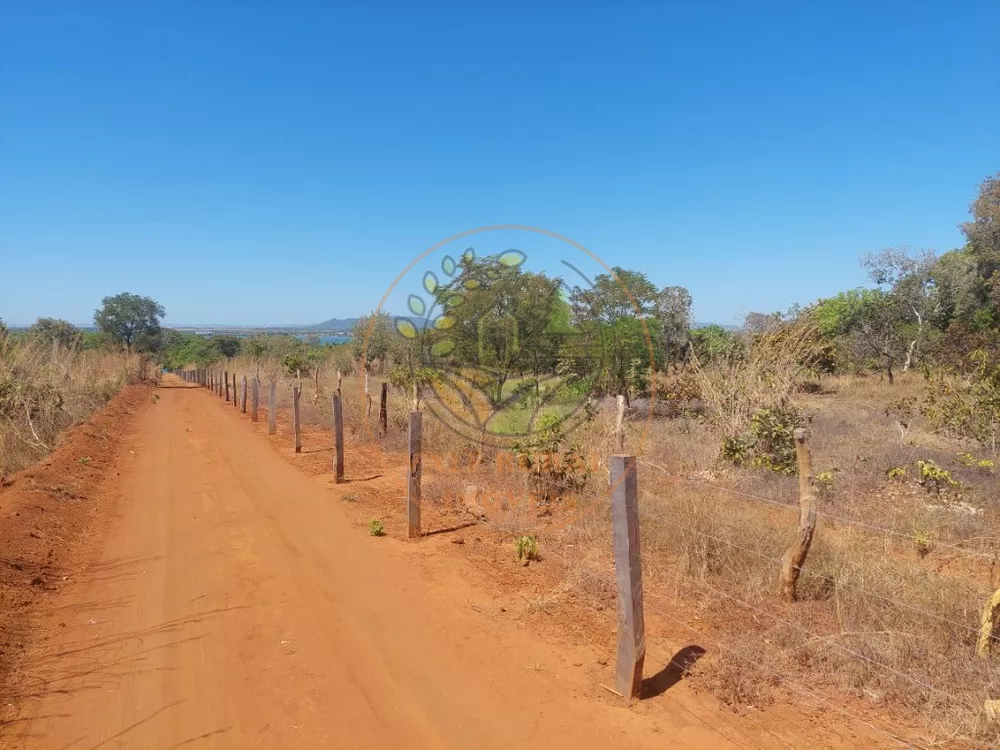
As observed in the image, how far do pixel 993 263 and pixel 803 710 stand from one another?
95.5 ft

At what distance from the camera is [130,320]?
210ft

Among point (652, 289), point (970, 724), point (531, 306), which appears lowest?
point (970, 724)

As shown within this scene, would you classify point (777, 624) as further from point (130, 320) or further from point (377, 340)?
point (130, 320)

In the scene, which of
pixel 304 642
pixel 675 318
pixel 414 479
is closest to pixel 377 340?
pixel 675 318

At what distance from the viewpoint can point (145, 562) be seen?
5.81 metres

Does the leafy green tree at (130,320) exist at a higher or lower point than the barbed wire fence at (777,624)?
higher

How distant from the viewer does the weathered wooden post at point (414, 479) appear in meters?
6.56

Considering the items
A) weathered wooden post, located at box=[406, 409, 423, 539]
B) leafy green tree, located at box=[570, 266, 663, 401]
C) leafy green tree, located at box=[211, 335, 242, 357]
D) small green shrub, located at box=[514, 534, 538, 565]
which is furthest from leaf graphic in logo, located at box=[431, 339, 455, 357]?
leafy green tree, located at box=[211, 335, 242, 357]

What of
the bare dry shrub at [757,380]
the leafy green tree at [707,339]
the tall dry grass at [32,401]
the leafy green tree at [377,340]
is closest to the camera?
the bare dry shrub at [757,380]

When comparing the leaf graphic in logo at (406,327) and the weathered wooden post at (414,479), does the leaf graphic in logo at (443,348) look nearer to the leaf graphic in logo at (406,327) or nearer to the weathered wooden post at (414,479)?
the leaf graphic in logo at (406,327)

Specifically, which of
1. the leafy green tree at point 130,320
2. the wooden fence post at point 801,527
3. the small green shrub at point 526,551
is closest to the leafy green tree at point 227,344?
the leafy green tree at point 130,320

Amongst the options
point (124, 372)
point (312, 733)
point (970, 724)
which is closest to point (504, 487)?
point (312, 733)

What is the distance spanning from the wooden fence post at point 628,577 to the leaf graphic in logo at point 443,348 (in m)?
7.07

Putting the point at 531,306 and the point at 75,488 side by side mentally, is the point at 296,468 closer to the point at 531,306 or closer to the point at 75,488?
the point at 75,488
